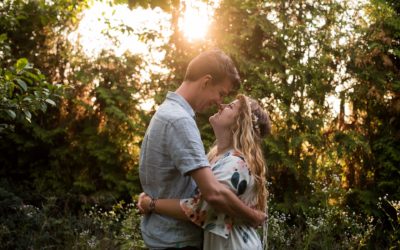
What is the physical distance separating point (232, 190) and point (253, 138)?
1.30 ft

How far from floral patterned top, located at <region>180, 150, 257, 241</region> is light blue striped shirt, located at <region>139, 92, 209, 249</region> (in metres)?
0.09

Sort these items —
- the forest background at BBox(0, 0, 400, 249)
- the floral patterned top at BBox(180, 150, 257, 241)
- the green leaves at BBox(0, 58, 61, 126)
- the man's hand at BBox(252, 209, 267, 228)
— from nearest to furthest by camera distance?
the floral patterned top at BBox(180, 150, 257, 241)
the man's hand at BBox(252, 209, 267, 228)
the green leaves at BBox(0, 58, 61, 126)
the forest background at BBox(0, 0, 400, 249)

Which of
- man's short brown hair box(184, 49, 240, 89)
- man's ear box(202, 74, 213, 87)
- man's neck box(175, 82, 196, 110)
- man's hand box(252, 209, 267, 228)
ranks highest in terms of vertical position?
man's short brown hair box(184, 49, 240, 89)

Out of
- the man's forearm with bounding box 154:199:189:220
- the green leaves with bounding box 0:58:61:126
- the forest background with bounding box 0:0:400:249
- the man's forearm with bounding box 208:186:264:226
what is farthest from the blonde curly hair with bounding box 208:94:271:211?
the forest background with bounding box 0:0:400:249

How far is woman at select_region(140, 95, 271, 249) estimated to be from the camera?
246 cm

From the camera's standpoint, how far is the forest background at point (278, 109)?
6.36 m

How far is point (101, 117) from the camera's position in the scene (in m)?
8.39

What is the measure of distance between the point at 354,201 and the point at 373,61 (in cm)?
178

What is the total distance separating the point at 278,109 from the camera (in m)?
6.93

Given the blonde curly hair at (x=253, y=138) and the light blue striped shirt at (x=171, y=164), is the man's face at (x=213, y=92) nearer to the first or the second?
the light blue striped shirt at (x=171, y=164)

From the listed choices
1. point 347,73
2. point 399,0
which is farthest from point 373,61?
point 399,0

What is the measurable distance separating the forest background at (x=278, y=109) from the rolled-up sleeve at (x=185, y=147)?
3.18 metres

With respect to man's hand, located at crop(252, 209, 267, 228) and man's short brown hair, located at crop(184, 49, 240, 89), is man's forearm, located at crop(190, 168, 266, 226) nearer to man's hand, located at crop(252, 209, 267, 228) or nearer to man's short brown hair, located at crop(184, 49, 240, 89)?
man's hand, located at crop(252, 209, 267, 228)

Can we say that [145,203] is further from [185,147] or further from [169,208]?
[185,147]
